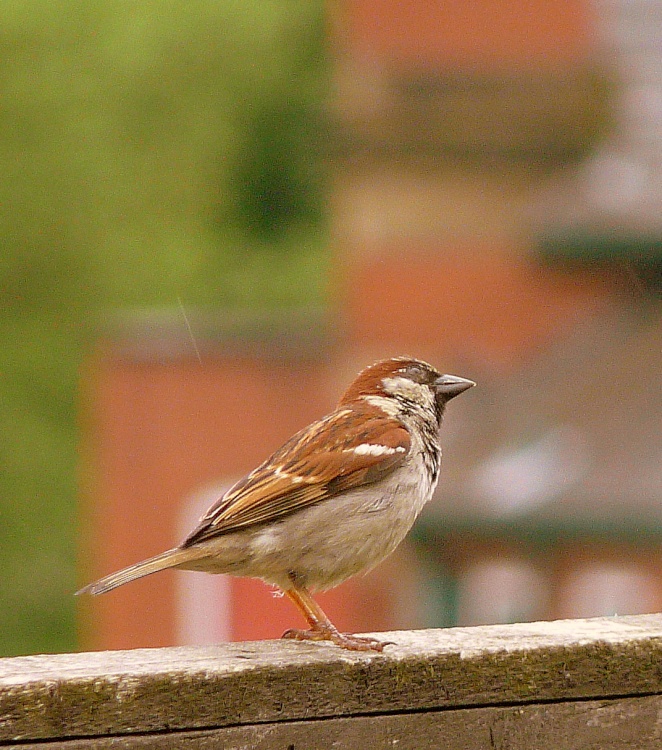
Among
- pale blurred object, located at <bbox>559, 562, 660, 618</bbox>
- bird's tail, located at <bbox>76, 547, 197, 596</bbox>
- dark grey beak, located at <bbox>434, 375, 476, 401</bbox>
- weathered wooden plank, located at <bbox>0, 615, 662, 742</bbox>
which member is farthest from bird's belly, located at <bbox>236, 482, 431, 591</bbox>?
pale blurred object, located at <bbox>559, 562, 660, 618</bbox>

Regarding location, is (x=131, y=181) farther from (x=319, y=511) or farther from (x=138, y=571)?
(x=138, y=571)

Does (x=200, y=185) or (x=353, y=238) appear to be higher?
(x=200, y=185)

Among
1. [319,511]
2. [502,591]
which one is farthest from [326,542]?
[502,591]

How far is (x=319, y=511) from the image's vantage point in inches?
124

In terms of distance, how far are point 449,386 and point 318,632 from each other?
88 centimetres

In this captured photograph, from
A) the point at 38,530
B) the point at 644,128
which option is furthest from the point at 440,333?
the point at 38,530

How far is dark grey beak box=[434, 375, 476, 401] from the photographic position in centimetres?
352

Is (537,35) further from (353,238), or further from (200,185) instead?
(200,185)

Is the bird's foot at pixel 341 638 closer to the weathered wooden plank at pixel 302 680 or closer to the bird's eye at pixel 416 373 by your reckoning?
the weathered wooden plank at pixel 302 680

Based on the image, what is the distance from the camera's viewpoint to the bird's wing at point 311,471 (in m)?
3.12

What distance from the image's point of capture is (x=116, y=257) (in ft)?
88.2

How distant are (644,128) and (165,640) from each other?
6263 mm

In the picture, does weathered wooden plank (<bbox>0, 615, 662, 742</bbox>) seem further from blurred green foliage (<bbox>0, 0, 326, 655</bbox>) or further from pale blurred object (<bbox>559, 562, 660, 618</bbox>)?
blurred green foliage (<bbox>0, 0, 326, 655</bbox>)

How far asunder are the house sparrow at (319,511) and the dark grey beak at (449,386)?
5.0 inches
